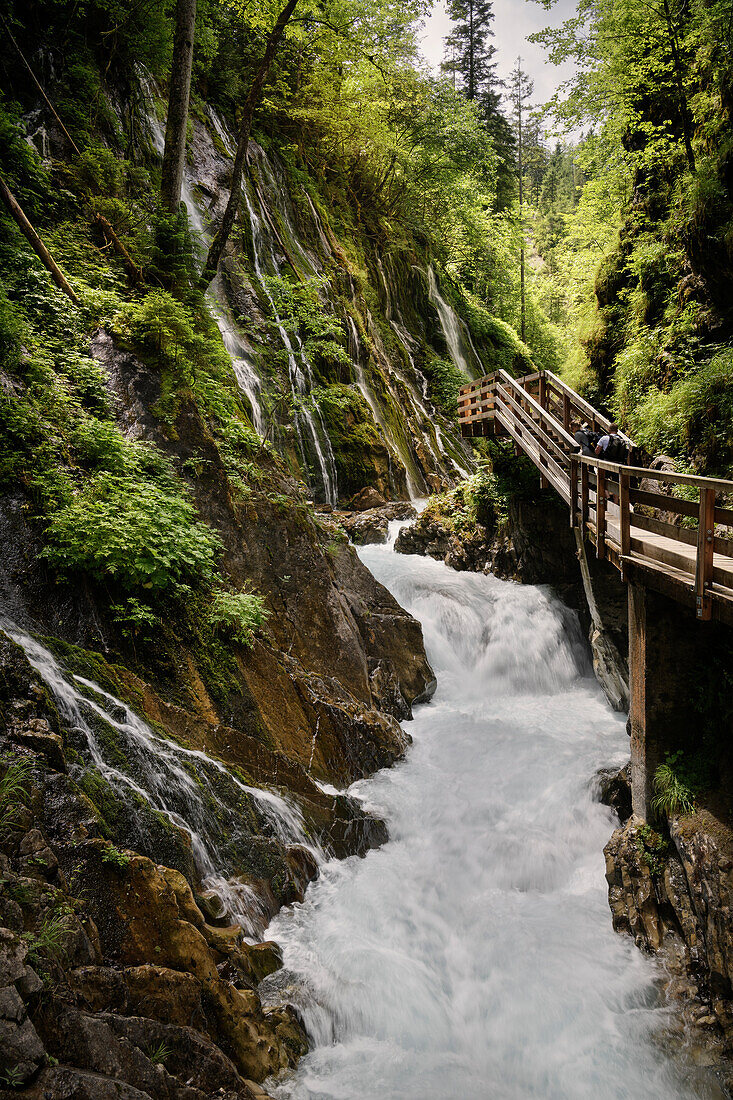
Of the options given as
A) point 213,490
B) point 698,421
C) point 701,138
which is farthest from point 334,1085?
point 701,138

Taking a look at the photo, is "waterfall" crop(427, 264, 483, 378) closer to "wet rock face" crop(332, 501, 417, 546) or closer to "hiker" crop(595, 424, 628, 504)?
"wet rock face" crop(332, 501, 417, 546)

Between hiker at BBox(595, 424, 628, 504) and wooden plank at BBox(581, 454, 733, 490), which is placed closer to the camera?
wooden plank at BBox(581, 454, 733, 490)

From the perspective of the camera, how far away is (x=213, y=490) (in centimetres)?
736

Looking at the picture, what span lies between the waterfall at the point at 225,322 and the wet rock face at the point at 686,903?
391 inches

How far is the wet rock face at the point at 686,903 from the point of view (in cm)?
464

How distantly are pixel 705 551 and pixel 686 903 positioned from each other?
3214 millimetres

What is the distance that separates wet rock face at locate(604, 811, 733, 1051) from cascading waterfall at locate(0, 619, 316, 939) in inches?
141

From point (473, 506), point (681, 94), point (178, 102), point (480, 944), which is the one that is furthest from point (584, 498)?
point (681, 94)

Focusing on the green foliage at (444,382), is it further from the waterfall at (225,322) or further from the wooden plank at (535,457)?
the waterfall at (225,322)

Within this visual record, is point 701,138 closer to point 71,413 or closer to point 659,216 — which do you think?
point 659,216

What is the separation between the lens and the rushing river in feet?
14.1

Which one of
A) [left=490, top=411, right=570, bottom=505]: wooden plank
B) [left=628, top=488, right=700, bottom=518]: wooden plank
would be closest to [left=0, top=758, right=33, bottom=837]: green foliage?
[left=628, top=488, right=700, bottom=518]: wooden plank

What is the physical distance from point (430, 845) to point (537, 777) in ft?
6.70

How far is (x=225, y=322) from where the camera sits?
13984mm
